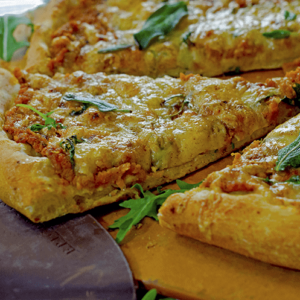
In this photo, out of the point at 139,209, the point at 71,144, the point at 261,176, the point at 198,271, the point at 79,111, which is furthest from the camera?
the point at 79,111

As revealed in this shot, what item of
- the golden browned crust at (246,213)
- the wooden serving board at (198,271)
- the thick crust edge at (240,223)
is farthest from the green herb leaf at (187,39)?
the wooden serving board at (198,271)

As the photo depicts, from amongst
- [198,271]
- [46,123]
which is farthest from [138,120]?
[198,271]

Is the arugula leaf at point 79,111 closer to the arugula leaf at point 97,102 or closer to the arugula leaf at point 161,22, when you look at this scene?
the arugula leaf at point 97,102

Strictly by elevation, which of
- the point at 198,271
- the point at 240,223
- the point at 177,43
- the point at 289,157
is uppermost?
the point at 177,43

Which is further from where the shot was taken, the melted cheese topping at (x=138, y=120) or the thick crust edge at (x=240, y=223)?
the melted cheese topping at (x=138, y=120)

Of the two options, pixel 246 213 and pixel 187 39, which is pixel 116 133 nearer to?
pixel 246 213

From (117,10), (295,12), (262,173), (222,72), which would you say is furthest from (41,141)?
(295,12)
